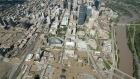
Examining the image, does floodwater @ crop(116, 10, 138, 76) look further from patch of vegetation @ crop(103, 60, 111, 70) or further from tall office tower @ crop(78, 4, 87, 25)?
tall office tower @ crop(78, 4, 87, 25)

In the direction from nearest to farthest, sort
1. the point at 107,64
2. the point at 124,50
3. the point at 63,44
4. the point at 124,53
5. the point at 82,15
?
1. the point at 107,64
2. the point at 124,53
3. the point at 63,44
4. the point at 124,50
5. the point at 82,15

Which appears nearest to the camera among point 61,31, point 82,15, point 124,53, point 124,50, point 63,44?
point 124,53

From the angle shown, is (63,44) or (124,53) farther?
(63,44)

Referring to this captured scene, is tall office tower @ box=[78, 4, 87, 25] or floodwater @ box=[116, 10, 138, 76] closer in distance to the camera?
floodwater @ box=[116, 10, 138, 76]

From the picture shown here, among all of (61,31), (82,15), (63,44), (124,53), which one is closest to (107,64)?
(124,53)

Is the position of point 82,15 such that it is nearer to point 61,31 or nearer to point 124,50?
point 61,31

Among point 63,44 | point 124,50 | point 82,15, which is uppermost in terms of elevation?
point 82,15

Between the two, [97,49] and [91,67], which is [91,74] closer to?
[91,67]

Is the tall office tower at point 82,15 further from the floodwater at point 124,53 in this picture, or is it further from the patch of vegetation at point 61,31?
the floodwater at point 124,53

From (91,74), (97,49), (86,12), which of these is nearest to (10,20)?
(86,12)

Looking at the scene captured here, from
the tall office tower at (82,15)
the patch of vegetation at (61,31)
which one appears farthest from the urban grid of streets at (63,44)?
the tall office tower at (82,15)

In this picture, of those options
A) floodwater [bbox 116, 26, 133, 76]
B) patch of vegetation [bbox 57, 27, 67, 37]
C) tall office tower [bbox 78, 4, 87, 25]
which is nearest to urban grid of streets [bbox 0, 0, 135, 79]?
patch of vegetation [bbox 57, 27, 67, 37]

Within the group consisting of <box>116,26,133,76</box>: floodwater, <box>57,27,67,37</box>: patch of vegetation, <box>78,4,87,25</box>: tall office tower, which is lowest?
<box>116,26,133,76</box>: floodwater
